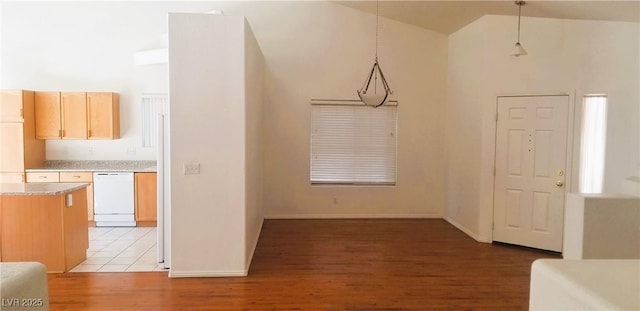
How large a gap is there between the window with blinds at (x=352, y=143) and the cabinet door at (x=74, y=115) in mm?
3620

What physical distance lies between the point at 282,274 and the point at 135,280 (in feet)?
4.75

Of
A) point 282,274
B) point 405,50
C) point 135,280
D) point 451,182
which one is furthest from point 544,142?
point 135,280

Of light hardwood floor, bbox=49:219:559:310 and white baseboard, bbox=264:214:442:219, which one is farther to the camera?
white baseboard, bbox=264:214:442:219

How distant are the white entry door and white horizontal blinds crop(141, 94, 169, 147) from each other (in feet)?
17.1

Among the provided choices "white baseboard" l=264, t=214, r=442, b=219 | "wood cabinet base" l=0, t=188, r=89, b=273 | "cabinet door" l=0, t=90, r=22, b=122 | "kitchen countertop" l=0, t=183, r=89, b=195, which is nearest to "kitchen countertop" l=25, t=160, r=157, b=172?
"cabinet door" l=0, t=90, r=22, b=122

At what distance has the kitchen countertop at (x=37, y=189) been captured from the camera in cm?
375

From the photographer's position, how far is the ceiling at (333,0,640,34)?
3686mm

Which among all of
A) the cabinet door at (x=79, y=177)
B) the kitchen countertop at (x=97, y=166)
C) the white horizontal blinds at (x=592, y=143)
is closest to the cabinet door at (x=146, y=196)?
the kitchen countertop at (x=97, y=166)

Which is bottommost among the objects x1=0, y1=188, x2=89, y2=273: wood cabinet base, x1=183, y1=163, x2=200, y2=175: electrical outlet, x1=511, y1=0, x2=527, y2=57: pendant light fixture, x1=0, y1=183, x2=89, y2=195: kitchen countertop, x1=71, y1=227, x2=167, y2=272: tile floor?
x1=71, y1=227, x2=167, y2=272: tile floor

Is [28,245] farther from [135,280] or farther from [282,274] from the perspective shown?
[282,274]

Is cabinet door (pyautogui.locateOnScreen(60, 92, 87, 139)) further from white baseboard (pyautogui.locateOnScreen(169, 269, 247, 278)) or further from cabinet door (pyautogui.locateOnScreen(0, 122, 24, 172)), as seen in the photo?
white baseboard (pyautogui.locateOnScreen(169, 269, 247, 278))

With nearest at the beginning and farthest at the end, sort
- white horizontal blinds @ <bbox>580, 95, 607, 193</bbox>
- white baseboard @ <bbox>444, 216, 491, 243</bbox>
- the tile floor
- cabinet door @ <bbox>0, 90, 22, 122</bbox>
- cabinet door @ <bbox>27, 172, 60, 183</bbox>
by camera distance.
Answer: the tile floor
white horizontal blinds @ <bbox>580, 95, 607, 193</bbox>
white baseboard @ <bbox>444, 216, 491, 243</bbox>
cabinet door @ <bbox>0, 90, 22, 122</bbox>
cabinet door @ <bbox>27, 172, 60, 183</bbox>

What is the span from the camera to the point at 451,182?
20.2 ft

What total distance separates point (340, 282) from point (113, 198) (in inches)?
155
